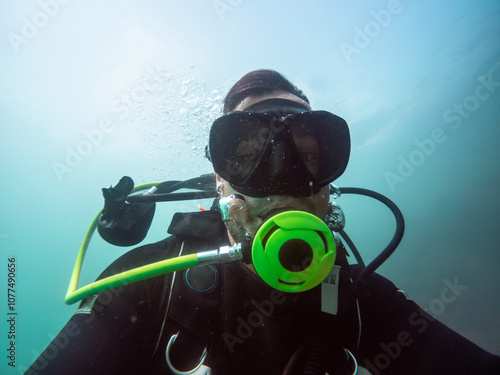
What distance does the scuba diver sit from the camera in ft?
4.56

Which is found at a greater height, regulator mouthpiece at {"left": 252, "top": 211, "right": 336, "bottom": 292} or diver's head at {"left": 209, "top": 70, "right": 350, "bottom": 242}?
diver's head at {"left": 209, "top": 70, "right": 350, "bottom": 242}

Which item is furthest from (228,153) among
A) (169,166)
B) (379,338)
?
(169,166)

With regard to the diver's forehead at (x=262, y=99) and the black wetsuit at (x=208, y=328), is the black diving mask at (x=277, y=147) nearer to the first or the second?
the diver's forehead at (x=262, y=99)

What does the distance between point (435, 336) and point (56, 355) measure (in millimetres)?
3325

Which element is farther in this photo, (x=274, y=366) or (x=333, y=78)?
(x=333, y=78)

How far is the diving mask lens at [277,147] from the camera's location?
6.43ft

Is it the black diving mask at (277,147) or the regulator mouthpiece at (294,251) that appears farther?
the black diving mask at (277,147)

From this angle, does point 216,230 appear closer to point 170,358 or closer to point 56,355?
point 170,358

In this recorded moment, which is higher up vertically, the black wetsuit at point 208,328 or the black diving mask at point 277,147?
the black diving mask at point 277,147

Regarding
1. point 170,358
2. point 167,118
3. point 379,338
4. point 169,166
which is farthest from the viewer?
point 169,166

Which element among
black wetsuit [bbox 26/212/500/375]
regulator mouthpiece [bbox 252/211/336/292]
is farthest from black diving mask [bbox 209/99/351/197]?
black wetsuit [bbox 26/212/500/375]

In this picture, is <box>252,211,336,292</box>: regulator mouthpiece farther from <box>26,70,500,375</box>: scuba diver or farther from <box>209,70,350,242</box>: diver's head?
<box>209,70,350,242</box>: diver's head

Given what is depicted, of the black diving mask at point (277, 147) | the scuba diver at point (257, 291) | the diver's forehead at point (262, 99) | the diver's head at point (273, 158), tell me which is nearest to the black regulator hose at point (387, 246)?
the scuba diver at point (257, 291)

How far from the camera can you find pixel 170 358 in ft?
5.51
